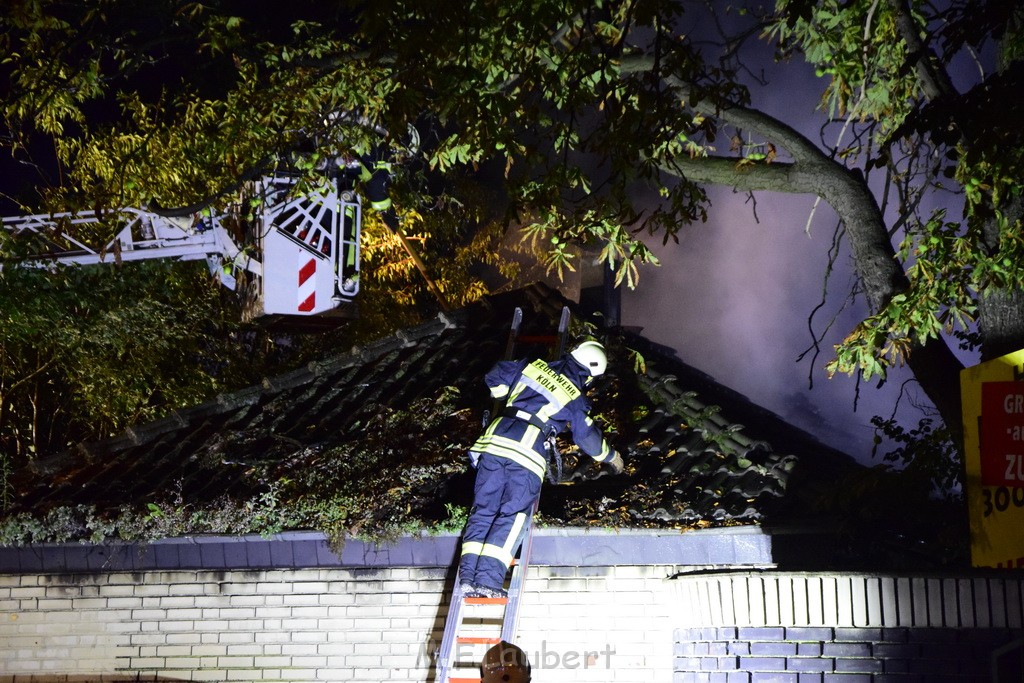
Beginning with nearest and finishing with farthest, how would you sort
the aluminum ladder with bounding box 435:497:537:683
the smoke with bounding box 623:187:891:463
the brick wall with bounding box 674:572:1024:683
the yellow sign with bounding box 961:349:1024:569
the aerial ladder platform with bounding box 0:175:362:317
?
the yellow sign with bounding box 961:349:1024:569 → the brick wall with bounding box 674:572:1024:683 → the aluminum ladder with bounding box 435:497:537:683 → the aerial ladder platform with bounding box 0:175:362:317 → the smoke with bounding box 623:187:891:463

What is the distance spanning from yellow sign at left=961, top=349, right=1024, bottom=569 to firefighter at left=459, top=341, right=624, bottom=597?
212cm

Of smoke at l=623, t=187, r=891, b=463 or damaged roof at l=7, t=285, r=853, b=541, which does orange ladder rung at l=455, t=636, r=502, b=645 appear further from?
smoke at l=623, t=187, r=891, b=463

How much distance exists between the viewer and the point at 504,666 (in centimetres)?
519

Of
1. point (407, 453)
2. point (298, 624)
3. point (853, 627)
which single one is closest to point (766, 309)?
point (407, 453)

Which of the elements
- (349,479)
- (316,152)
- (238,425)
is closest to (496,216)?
(316,152)

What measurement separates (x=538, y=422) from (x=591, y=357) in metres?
0.62

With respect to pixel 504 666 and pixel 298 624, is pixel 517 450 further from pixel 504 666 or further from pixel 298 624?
pixel 298 624

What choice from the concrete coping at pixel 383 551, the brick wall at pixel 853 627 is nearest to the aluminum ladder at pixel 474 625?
the concrete coping at pixel 383 551

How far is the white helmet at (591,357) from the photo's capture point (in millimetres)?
6289

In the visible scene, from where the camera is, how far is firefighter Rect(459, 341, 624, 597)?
5551 mm


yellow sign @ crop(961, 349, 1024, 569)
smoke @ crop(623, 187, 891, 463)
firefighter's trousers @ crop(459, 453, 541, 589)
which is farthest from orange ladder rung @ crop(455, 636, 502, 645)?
smoke @ crop(623, 187, 891, 463)

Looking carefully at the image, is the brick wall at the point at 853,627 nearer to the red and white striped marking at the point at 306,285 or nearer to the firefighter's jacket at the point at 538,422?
the firefighter's jacket at the point at 538,422

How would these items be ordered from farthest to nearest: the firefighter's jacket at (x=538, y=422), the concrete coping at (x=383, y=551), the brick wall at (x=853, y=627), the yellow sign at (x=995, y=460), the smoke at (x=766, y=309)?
the smoke at (x=766, y=309) → the firefighter's jacket at (x=538, y=422) → the concrete coping at (x=383, y=551) → the brick wall at (x=853, y=627) → the yellow sign at (x=995, y=460)

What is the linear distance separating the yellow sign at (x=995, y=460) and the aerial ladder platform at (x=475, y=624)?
2422 mm
